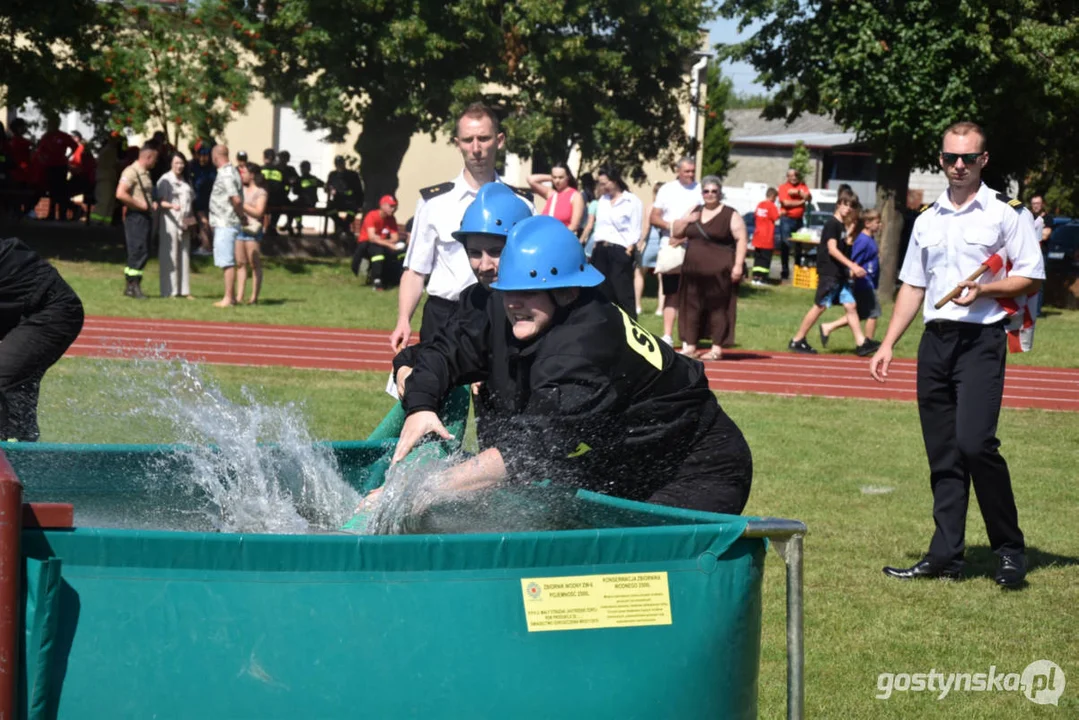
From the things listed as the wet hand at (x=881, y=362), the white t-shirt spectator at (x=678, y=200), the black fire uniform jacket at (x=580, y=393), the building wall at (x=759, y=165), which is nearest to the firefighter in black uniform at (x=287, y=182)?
the white t-shirt spectator at (x=678, y=200)

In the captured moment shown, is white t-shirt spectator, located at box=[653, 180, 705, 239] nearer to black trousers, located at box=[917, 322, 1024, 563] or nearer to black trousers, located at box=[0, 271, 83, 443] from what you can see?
black trousers, located at box=[917, 322, 1024, 563]

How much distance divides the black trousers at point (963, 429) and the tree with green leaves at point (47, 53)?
2106 cm

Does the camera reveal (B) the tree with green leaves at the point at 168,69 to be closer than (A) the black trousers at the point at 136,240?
No

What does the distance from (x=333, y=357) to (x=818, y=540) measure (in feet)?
27.2

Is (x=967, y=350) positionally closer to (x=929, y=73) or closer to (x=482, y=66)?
(x=929, y=73)

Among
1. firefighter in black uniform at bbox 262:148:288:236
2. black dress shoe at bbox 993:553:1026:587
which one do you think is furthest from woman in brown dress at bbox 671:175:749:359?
firefighter in black uniform at bbox 262:148:288:236

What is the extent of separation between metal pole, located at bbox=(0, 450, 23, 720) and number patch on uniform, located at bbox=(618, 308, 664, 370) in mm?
2285

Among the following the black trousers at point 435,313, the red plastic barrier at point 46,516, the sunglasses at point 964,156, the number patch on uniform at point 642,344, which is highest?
the sunglasses at point 964,156

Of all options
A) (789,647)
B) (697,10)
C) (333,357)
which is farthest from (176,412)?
(697,10)

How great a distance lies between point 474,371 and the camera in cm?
548

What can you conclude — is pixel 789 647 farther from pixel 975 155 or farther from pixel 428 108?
pixel 428 108

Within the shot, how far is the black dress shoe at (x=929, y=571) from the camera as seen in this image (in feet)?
24.3

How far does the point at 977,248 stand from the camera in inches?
287

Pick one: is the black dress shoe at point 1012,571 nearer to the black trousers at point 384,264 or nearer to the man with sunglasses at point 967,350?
the man with sunglasses at point 967,350
